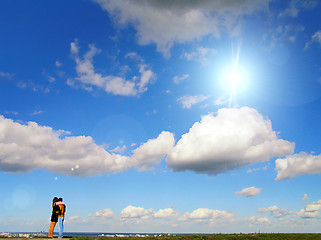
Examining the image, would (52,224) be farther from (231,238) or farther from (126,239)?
(231,238)

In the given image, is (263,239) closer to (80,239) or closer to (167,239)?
(167,239)

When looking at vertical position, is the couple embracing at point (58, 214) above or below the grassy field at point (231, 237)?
above

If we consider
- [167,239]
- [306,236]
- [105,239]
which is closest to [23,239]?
[105,239]

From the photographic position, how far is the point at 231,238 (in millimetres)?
18859

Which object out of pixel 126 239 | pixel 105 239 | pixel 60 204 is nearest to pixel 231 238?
pixel 126 239

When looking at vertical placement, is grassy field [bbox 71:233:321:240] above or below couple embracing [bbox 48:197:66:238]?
below

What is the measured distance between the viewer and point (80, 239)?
15531 millimetres

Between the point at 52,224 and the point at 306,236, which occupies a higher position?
the point at 52,224

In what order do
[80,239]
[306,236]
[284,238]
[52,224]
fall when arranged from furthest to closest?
1. [306,236]
2. [284,238]
3. [52,224]
4. [80,239]

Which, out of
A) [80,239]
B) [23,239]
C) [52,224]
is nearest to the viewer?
[23,239]

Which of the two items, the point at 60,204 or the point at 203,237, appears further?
the point at 203,237

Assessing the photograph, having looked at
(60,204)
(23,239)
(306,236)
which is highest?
(60,204)

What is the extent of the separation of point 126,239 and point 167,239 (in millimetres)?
2897

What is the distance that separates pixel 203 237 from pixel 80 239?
9234mm
